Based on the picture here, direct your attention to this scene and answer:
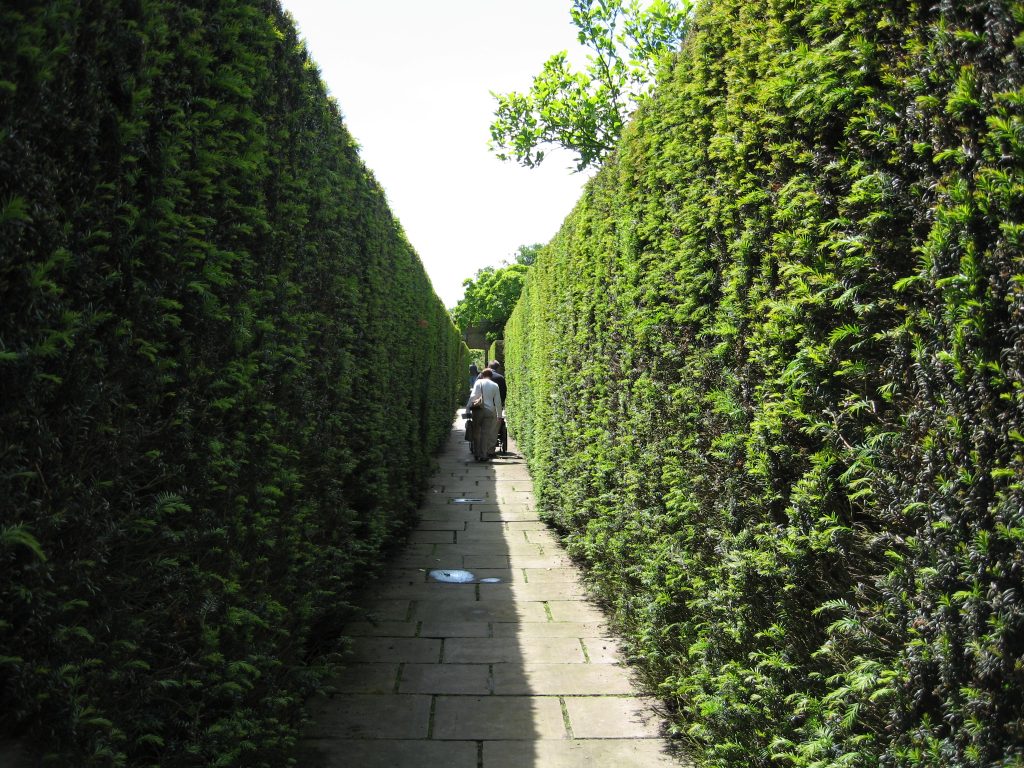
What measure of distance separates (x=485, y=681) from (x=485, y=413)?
10649 millimetres

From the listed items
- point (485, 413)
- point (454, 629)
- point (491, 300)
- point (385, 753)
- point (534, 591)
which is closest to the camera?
point (385, 753)

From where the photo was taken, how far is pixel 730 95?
3.29m

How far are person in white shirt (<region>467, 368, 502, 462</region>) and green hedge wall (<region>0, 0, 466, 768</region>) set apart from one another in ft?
33.5

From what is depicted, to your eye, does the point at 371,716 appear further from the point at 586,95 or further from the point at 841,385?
the point at 586,95

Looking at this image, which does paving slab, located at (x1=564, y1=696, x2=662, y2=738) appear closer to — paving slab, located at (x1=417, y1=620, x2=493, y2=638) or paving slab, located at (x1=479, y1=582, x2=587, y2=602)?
paving slab, located at (x1=417, y1=620, x2=493, y2=638)

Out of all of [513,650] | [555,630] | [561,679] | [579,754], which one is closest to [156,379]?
[579,754]

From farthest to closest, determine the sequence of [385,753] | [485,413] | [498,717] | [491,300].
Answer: [491,300] < [485,413] < [498,717] < [385,753]

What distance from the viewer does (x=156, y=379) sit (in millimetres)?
2260

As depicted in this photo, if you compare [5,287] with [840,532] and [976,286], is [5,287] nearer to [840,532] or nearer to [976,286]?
[976,286]

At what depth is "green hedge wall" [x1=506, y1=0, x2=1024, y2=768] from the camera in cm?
167

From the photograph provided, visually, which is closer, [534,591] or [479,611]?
[479,611]

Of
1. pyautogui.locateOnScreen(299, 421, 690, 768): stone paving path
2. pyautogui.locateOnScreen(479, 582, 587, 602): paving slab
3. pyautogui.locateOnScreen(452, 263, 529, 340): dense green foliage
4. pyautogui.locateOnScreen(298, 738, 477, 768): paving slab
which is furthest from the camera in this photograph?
pyautogui.locateOnScreen(452, 263, 529, 340): dense green foliage

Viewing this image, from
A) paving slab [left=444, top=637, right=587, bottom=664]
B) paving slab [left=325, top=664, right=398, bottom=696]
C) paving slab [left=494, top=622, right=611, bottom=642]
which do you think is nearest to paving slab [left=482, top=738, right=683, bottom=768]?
paving slab [left=325, top=664, right=398, bottom=696]

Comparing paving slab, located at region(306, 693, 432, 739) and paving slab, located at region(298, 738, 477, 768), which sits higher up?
paving slab, located at region(298, 738, 477, 768)
